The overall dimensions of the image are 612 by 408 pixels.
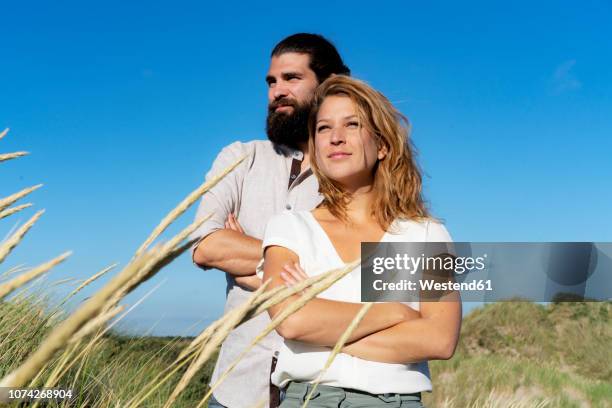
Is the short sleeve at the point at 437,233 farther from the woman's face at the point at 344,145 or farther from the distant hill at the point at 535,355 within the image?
the distant hill at the point at 535,355

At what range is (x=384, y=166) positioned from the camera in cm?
272

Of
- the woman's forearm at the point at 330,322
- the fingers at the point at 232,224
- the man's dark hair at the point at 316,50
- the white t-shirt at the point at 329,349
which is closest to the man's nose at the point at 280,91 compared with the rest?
the man's dark hair at the point at 316,50

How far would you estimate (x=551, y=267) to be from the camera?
17.1ft

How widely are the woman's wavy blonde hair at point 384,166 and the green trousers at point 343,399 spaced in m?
0.70

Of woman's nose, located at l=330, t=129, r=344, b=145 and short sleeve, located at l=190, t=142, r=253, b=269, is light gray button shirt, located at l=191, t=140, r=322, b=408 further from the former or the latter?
woman's nose, located at l=330, t=129, r=344, b=145

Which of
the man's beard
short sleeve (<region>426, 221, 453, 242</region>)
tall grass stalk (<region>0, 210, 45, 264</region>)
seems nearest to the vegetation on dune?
tall grass stalk (<region>0, 210, 45, 264</region>)

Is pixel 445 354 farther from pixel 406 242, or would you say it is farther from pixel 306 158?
pixel 306 158

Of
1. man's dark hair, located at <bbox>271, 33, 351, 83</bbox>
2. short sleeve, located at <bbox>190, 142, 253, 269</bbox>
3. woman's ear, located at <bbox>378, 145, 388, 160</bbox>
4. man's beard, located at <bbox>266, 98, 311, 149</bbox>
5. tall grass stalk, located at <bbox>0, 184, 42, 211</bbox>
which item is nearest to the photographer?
tall grass stalk, located at <bbox>0, 184, 42, 211</bbox>

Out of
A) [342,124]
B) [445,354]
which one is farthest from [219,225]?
[445,354]

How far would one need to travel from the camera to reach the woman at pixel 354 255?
6.81 ft

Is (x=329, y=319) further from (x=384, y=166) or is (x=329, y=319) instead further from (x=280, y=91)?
(x=280, y=91)

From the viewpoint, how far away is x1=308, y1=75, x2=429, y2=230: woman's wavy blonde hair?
8.45ft

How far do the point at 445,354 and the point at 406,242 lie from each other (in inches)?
17.0

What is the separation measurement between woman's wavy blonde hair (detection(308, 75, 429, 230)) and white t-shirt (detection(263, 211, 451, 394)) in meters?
0.11
